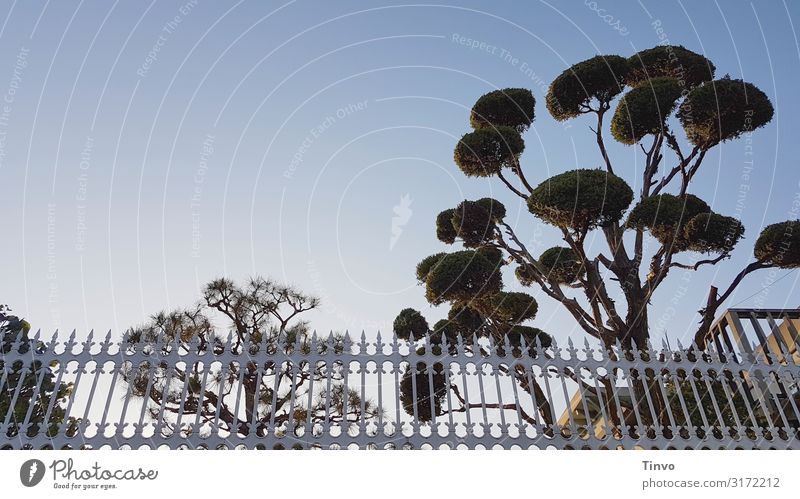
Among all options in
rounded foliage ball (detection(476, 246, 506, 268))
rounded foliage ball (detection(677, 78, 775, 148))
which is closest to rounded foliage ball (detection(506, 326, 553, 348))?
rounded foliage ball (detection(476, 246, 506, 268))

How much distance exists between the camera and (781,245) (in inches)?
447

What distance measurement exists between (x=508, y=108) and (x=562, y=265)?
4.55 metres

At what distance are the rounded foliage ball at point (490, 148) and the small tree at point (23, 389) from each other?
32.0 ft

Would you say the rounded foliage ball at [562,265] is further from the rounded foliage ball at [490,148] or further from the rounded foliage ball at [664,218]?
the rounded foliage ball at [490,148]

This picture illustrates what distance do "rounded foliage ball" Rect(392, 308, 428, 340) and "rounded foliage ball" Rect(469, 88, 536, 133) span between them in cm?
557

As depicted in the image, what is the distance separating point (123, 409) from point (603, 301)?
9524mm

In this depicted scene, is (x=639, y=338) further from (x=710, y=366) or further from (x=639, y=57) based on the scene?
(x=639, y=57)

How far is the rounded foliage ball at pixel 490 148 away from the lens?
1322 cm

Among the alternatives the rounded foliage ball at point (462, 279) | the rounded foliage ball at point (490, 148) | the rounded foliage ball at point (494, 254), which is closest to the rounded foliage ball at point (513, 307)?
the rounded foliage ball at point (494, 254)

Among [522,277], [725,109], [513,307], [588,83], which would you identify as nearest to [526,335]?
[513,307]

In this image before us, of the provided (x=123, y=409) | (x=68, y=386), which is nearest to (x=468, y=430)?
(x=123, y=409)

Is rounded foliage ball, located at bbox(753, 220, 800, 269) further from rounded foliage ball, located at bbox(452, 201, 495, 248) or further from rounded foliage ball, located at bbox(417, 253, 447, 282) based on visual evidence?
rounded foliage ball, located at bbox(417, 253, 447, 282)

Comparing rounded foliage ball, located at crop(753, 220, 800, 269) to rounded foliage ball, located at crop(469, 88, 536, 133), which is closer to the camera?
rounded foliage ball, located at crop(753, 220, 800, 269)

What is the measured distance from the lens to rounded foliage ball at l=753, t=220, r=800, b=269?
1133cm
